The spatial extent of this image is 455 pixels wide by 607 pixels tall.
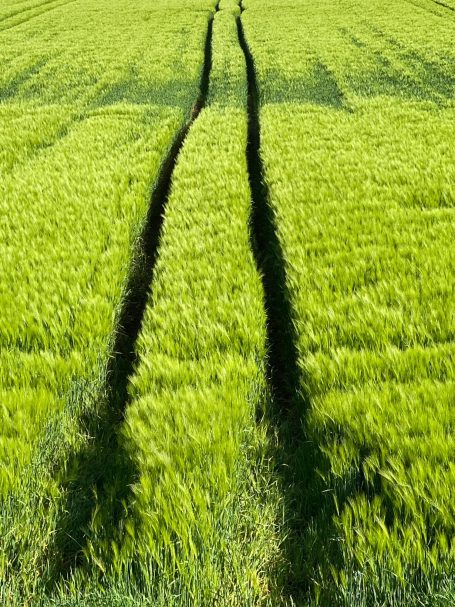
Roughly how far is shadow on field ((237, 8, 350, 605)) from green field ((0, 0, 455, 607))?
0.01 meters

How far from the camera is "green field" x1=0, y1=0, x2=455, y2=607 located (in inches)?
65.7

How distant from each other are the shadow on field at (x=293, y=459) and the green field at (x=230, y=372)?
0.01 meters

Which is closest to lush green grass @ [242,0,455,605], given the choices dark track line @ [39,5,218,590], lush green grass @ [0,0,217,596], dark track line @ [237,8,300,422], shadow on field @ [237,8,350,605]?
shadow on field @ [237,8,350,605]

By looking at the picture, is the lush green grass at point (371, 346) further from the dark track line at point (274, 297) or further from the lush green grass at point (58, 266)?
the lush green grass at point (58, 266)

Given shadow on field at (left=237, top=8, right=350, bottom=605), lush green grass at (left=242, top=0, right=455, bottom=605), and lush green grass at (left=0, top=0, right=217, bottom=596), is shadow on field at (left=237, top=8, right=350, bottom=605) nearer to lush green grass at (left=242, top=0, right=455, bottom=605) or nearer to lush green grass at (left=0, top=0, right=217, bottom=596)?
lush green grass at (left=242, top=0, right=455, bottom=605)

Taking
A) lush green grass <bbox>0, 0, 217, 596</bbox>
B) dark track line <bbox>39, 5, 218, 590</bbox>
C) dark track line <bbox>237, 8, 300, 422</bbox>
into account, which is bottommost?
dark track line <bbox>237, 8, 300, 422</bbox>

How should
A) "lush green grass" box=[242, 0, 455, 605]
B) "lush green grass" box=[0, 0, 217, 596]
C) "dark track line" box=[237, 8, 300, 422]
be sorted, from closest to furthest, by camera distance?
"lush green grass" box=[242, 0, 455, 605], "lush green grass" box=[0, 0, 217, 596], "dark track line" box=[237, 8, 300, 422]

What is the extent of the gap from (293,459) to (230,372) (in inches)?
21.9

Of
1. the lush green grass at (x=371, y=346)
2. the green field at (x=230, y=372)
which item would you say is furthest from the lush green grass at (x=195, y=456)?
the lush green grass at (x=371, y=346)

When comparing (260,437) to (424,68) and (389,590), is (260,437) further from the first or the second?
(424,68)

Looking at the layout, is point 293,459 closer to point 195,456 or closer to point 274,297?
point 195,456

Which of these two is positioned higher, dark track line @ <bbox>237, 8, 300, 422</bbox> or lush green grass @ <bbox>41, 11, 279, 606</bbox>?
lush green grass @ <bbox>41, 11, 279, 606</bbox>

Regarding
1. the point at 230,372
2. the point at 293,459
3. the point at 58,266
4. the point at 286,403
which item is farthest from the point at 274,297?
the point at 293,459

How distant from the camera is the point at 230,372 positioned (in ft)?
8.41
